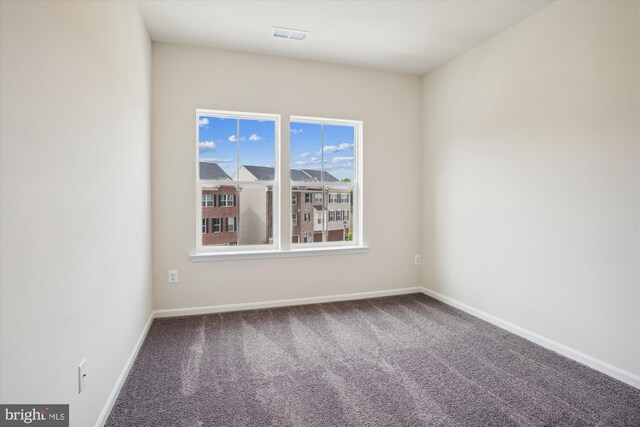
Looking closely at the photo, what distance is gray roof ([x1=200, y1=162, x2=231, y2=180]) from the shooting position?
11.6 feet

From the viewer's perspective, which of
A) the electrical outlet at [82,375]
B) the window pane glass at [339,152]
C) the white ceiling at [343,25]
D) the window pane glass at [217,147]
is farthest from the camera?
the window pane glass at [339,152]

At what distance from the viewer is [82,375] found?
1.48 m

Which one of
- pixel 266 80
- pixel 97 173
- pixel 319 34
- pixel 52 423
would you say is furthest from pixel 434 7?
pixel 52 423

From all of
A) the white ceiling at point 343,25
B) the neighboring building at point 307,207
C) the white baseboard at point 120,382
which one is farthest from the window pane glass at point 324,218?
the white baseboard at point 120,382

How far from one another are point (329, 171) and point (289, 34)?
1.51 m

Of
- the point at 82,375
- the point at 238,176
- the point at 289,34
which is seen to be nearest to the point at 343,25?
the point at 289,34

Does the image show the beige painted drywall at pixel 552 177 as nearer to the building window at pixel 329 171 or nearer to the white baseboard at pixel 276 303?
the white baseboard at pixel 276 303

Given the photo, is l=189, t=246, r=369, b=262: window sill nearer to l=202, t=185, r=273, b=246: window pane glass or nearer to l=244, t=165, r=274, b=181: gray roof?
l=202, t=185, r=273, b=246: window pane glass

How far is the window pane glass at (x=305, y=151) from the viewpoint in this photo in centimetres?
381

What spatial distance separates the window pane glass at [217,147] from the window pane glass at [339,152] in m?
1.08

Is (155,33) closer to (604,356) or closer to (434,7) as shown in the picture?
(434,7)

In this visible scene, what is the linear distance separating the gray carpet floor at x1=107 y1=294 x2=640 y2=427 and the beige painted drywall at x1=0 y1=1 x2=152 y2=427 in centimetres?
42

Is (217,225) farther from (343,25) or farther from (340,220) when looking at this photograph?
(343,25)

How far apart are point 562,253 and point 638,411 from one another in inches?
42.2
